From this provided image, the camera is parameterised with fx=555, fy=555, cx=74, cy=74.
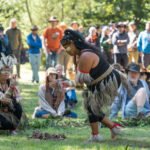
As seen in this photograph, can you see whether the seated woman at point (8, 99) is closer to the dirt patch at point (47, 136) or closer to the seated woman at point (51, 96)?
the dirt patch at point (47, 136)

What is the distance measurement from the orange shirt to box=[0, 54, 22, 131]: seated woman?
8242 millimetres

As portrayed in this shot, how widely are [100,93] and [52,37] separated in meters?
9.41

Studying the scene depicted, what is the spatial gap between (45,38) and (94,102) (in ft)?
31.3

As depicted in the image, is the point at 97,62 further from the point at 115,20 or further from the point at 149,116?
the point at 115,20

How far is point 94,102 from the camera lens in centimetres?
769

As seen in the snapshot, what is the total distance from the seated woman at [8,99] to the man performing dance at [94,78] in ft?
4.09

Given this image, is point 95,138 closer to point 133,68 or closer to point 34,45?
point 133,68

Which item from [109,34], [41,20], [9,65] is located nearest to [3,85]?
[9,65]

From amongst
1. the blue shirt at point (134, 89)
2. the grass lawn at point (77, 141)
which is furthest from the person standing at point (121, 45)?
the grass lawn at point (77, 141)

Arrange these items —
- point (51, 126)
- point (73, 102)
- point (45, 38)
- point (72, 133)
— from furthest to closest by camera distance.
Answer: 1. point (45, 38)
2. point (73, 102)
3. point (51, 126)
4. point (72, 133)

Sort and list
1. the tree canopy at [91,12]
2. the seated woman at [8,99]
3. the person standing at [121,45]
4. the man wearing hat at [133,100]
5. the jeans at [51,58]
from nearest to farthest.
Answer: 1. the seated woman at [8,99]
2. the man wearing hat at [133,100]
3. the jeans at [51,58]
4. the person standing at [121,45]
5. the tree canopy at [91,12]

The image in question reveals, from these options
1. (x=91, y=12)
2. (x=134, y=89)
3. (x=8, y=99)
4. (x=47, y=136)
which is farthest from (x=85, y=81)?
(x=91, y=12)

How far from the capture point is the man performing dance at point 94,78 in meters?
7.59

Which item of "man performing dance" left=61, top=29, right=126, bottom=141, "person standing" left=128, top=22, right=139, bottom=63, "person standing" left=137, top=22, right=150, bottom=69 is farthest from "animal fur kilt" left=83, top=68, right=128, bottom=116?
"person standing" left=128, top=22, right=139, bottom=63
